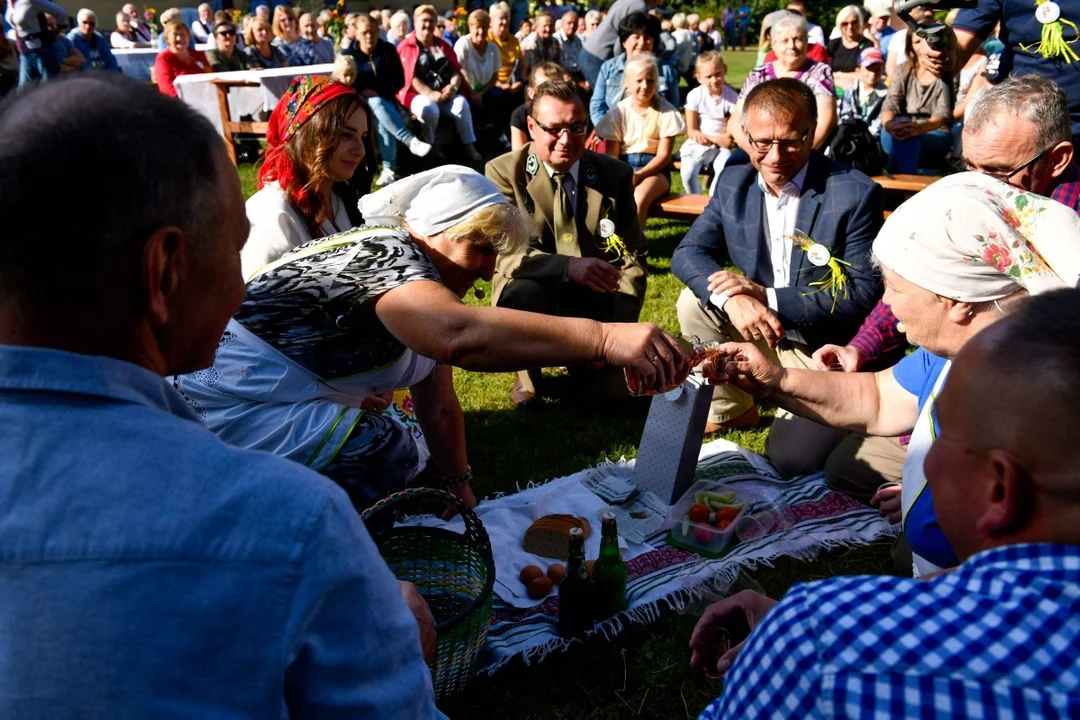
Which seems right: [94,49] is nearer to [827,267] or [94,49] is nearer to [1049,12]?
[827,267]

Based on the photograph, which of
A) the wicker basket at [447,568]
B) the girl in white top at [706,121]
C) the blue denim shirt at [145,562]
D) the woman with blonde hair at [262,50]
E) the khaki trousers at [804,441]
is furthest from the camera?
the woman with blonde hair at [262,50]

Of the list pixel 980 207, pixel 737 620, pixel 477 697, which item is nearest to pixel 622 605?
pixel 477 697

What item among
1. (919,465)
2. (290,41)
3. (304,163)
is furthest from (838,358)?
(290,41)

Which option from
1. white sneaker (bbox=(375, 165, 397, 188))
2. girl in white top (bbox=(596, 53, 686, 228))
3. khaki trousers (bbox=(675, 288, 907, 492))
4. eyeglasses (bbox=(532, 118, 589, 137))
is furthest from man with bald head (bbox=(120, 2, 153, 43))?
khaki trousers (bbox=(675, 288, 907, 492))

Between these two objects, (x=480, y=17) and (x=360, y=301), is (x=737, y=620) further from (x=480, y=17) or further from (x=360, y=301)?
(x=480, y=17)

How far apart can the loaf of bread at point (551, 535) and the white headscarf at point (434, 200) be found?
4.78 ft

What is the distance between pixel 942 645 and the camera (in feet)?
3.51

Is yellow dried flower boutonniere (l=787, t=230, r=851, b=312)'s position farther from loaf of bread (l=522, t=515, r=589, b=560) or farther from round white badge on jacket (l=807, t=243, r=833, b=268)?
loaf of bread (l=522, t=515, r=589, b=560)

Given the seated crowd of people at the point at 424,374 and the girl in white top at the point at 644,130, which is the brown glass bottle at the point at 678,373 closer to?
the seated crowd of people at the point at 424,374

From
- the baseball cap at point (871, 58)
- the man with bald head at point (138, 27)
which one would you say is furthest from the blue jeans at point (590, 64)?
the man with bald head at point (138, 27)

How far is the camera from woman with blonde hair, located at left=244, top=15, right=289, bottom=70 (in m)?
13.7

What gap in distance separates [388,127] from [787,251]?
812 centimetres

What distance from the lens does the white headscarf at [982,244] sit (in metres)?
2.60

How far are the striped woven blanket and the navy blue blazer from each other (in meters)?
0.82
